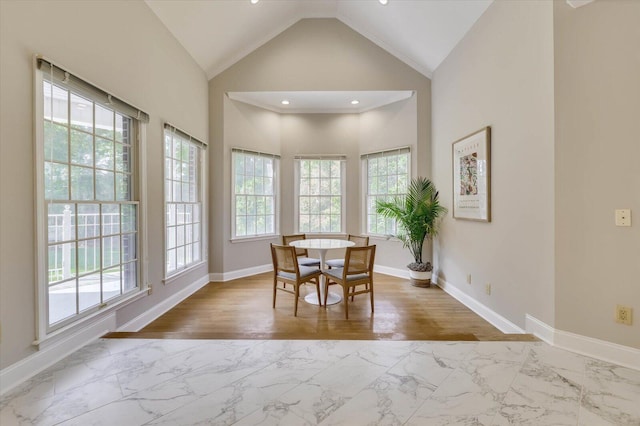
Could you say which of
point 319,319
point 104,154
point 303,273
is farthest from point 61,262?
point 319,319

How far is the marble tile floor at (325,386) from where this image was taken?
1.39 metres

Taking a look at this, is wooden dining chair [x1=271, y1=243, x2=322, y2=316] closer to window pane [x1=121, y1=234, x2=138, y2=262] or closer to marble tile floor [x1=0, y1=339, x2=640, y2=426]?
marble tile floor [x1=0, y1=339, x2=640, y2=426]

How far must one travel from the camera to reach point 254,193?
5.02 m

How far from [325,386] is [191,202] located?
321cm

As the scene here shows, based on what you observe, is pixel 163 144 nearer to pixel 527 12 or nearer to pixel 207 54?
pixel 207 54

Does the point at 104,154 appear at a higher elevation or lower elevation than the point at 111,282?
higher

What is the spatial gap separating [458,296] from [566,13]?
2913 millimetres

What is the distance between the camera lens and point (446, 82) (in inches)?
156

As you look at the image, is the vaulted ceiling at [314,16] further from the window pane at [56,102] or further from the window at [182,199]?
the window pane at [56,102]

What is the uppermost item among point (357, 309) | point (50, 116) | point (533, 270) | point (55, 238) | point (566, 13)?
point (566, 13)

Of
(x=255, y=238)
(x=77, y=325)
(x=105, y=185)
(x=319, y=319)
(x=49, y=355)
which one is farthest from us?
(x=255, y=238)

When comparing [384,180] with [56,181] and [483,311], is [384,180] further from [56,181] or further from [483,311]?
[56,181]

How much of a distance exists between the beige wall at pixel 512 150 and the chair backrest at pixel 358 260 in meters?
1.18

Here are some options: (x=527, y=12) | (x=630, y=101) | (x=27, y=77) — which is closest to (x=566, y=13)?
(x=527, y=12)
